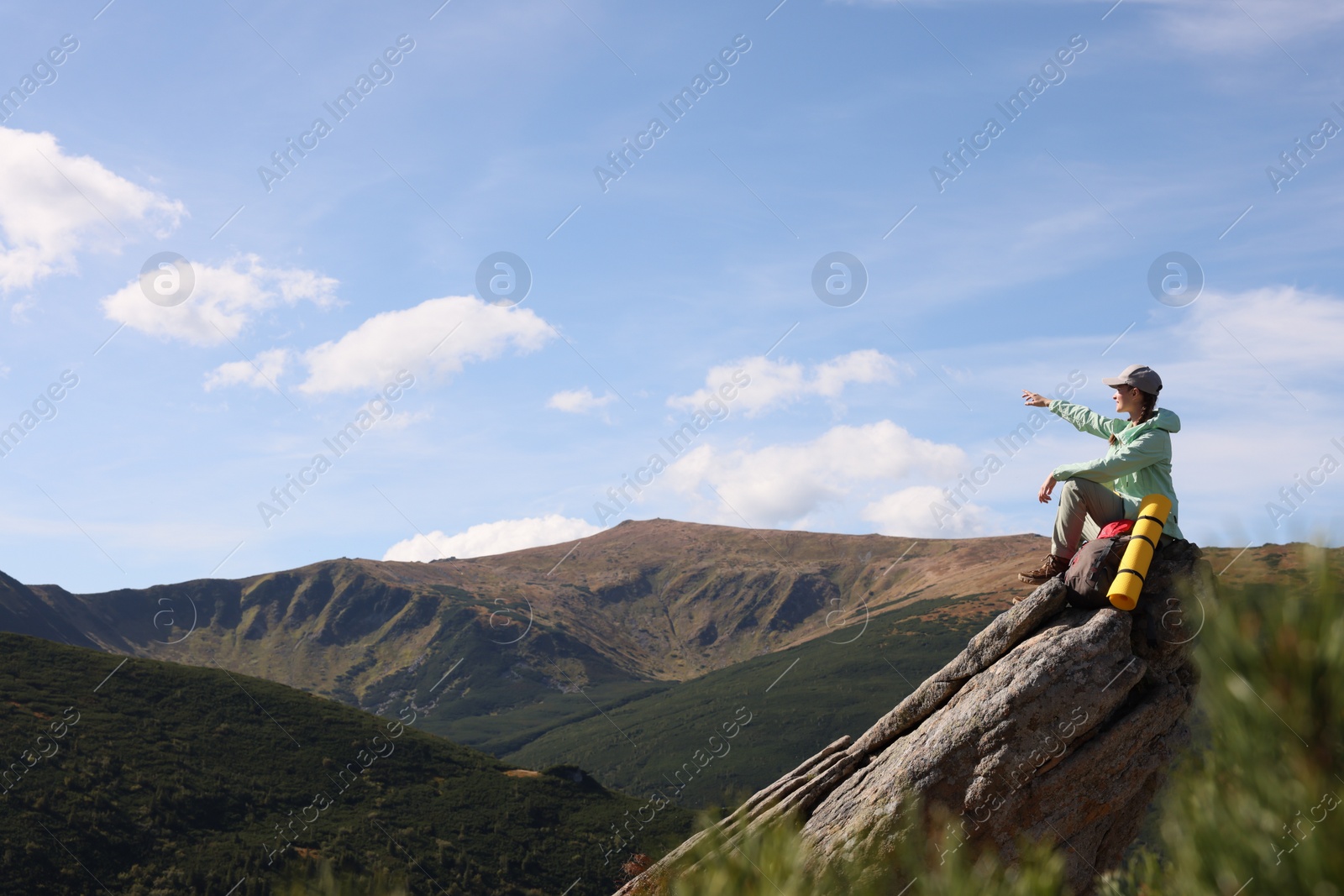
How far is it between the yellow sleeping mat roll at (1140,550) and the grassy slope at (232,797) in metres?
48.0

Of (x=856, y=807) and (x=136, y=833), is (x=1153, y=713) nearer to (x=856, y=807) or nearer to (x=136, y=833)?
(x=856, y=807)

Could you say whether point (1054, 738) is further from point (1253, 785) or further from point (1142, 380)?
point (1253, 785)

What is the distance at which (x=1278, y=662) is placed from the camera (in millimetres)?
3902

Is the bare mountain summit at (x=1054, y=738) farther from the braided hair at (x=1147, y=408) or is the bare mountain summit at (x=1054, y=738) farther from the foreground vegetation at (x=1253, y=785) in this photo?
the foreground vegetation at (x=1253, y=785)

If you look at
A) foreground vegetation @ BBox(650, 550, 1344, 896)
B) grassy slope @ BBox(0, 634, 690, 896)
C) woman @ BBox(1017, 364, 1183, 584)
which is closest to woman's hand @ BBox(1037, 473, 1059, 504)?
woman @ BBox(1017, 364, 1183, 584)

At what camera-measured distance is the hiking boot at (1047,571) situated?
51.3ft

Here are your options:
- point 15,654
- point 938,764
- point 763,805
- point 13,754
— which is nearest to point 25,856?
point 13,754

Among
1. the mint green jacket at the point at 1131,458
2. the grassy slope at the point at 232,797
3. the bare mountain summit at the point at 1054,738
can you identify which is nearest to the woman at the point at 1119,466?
the mint green jacket at the point at 1131,458

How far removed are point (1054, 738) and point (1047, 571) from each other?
9.76 feet

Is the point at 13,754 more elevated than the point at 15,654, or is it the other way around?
the point at 15,654

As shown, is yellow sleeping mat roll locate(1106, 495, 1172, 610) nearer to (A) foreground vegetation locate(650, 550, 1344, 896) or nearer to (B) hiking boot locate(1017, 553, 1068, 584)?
(B) hiking boot locate(1017, 553, 1068, 584)

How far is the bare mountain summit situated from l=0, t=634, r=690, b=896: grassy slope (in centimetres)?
4475

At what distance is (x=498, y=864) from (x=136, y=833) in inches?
1080

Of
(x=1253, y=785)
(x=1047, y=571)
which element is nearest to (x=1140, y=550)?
(x=1047, y=571)
